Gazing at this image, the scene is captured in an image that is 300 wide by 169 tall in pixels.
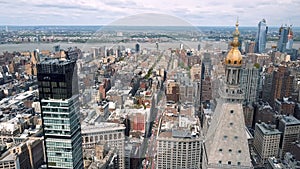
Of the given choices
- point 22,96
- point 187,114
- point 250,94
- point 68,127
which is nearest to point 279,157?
point 250,94

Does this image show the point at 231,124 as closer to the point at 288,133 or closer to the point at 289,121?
the point at 288,133

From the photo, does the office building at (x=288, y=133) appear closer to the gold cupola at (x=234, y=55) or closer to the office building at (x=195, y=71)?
the office building at (x=195, y=71)

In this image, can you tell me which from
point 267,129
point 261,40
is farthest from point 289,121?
point 261,40

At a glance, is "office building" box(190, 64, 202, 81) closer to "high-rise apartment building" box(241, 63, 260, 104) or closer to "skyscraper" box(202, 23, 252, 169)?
"skyscraper" box(202, 23, 252, 169)

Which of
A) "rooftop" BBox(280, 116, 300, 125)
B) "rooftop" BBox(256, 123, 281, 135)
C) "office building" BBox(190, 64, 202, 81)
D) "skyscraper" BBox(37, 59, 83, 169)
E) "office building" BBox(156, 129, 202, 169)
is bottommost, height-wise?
"rooftop" BBox(256, 123, 281, 135)

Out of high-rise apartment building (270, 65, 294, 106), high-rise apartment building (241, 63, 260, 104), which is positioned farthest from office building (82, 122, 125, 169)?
high-rise apartment building (270, 65, 294, 106)

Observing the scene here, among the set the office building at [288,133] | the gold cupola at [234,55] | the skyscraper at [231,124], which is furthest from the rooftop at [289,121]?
the gold cupola at [234,55]

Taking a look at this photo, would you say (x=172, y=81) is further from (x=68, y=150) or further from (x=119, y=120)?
(x=68, y=150)
